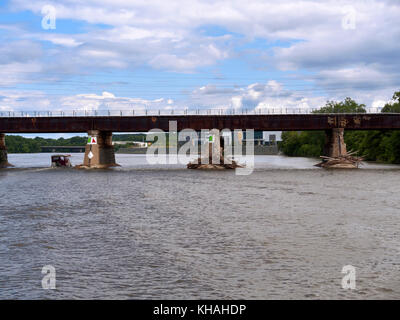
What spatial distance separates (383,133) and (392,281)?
99347 mm

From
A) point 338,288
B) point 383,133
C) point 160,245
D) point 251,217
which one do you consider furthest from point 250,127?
point 338,288

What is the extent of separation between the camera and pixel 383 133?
109m

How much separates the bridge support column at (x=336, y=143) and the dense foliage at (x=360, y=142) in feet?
13.7

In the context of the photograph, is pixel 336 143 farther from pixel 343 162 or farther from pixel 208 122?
pixel 208 122

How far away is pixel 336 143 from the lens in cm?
8962

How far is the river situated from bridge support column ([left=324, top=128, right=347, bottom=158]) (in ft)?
166

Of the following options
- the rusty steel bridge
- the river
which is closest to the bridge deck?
the rusty steel bridge

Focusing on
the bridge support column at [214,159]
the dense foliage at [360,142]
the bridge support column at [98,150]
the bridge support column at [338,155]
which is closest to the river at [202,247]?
the bridge support column at [214,159]

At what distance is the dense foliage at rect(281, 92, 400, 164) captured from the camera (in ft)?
341

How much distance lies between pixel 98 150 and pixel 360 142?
69.3 metres

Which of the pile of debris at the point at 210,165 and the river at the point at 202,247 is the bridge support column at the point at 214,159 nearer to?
the pile of debris at the point at 210,165

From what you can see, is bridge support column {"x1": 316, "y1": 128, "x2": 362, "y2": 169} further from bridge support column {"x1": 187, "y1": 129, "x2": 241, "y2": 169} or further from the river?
the river

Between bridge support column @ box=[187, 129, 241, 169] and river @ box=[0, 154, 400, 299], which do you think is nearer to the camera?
river @ box=[0, 154, 400, 299]
